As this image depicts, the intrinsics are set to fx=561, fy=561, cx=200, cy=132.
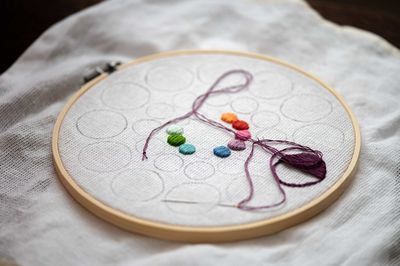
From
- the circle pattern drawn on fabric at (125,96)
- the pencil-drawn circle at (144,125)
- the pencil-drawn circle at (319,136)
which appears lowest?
the pencil-drawn circle at (319,136)

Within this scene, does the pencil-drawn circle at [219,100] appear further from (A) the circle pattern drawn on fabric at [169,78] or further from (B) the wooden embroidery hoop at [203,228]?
(B) the wooden embroidery hoop at [203,228]

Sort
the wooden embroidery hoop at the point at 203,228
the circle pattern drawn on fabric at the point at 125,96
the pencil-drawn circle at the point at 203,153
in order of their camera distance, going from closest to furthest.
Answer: the wooden embroidery hoop at the point at 203,228
the pencil-drawn circle at the point at 203,153
the circle pattern drawn on fabric at the point at 125,96

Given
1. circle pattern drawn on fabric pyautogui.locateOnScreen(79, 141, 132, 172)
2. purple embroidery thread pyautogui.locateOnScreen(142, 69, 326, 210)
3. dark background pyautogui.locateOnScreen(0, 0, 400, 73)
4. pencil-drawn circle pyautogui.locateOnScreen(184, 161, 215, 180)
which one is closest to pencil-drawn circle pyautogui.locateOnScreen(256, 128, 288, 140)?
purple embroidery thread pyautogui.locateOnScreen(142, 69, 326, 210)

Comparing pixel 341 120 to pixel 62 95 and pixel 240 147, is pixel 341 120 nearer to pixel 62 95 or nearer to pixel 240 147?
pixel 240 147

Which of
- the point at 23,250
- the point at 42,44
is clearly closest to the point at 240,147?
the point at 23,250

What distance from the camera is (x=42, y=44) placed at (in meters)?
1.17

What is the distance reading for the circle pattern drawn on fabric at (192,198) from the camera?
30.9 inches

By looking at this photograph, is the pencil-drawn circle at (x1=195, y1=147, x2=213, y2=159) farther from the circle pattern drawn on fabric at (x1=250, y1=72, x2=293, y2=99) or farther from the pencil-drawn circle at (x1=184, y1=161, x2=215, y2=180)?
the circle pattern drawn on fabric at (x1=250, y1=72, x2=293, y2=99)

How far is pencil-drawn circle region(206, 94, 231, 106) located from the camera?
0.99 metres

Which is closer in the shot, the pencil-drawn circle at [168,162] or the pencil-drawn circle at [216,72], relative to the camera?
the pencil-drawn circle at [168,162]

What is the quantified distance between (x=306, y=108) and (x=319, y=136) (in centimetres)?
8

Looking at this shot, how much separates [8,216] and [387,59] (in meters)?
0.79

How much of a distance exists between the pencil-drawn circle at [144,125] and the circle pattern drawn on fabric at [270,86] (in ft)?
0.64

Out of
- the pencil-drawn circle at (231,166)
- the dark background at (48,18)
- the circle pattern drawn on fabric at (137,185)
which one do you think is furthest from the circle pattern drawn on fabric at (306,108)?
the dark background at (48,18)
